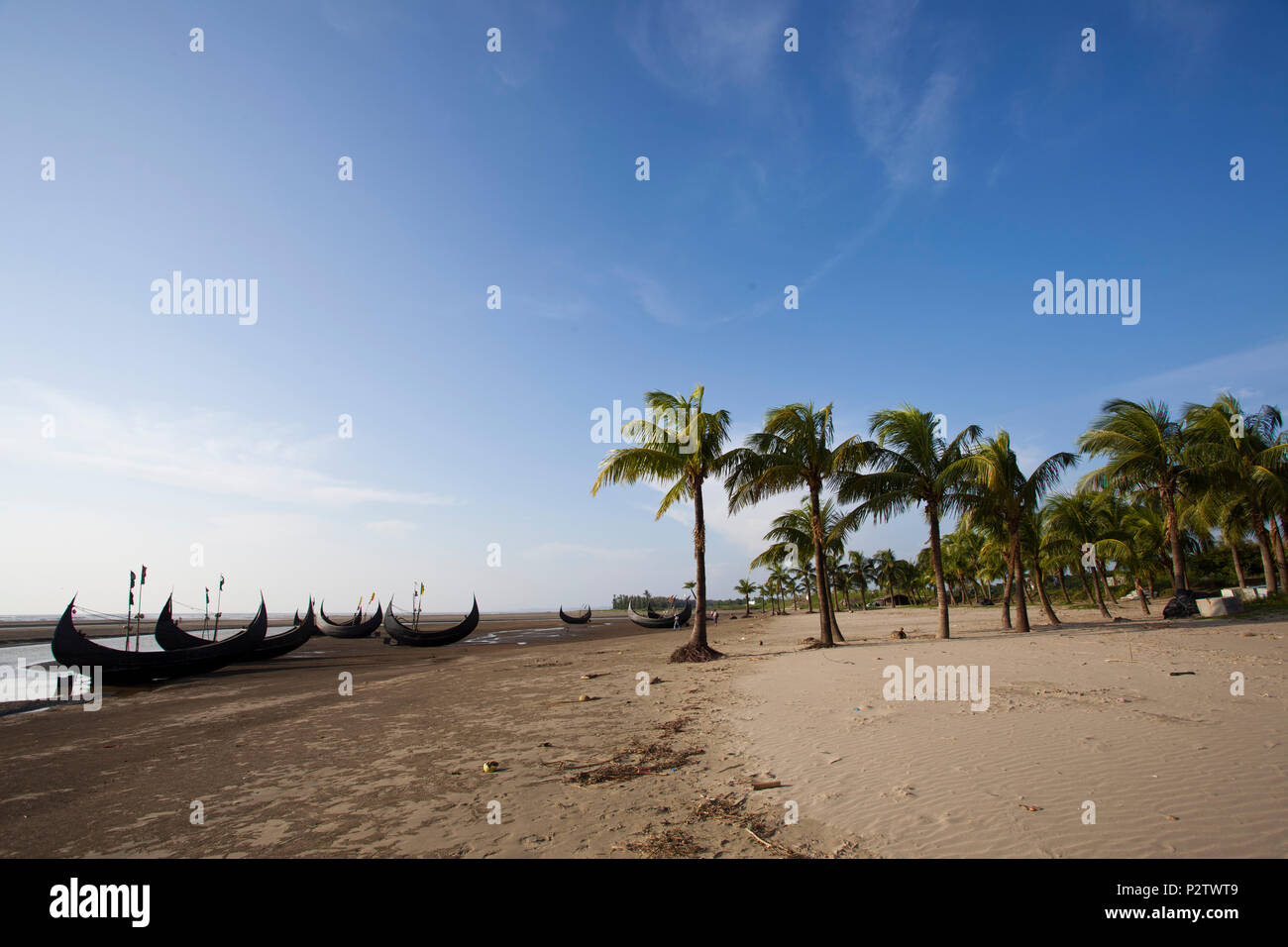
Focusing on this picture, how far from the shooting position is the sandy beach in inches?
186

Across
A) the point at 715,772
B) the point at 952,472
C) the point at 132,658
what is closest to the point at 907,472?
the point at 952,472

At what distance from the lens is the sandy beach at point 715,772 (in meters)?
4.73

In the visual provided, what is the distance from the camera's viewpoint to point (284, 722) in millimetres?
12000

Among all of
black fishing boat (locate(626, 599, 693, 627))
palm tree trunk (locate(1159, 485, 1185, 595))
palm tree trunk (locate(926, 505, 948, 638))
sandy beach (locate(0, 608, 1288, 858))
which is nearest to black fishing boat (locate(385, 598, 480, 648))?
black fishing boat (locate(626, 599, 693, 627))

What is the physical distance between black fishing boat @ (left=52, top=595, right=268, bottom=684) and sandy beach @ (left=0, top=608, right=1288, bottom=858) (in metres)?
8.99

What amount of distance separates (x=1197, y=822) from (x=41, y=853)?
11.0 m

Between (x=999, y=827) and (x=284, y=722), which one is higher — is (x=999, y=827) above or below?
above

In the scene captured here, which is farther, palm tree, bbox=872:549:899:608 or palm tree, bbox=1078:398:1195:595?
palm tree, bbox=872:549:899:608

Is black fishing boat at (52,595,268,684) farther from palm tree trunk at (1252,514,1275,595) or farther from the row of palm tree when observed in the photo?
palm tree trunk at (1252,514,1275,595)

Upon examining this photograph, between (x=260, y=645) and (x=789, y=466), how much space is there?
3066cm
